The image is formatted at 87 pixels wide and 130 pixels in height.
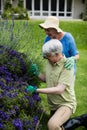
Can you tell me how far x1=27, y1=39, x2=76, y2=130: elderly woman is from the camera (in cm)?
437

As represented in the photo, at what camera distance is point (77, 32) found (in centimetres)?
1912

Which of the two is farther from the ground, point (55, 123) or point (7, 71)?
point (7, 71)

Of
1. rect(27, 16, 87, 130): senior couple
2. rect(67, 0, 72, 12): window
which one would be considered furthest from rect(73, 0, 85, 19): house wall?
rect(27, 16, 87, 130): senior couple

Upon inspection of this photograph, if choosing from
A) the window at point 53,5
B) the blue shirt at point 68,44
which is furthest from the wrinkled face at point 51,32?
the window at point 53,5

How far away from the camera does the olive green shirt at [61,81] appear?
4.56 metres

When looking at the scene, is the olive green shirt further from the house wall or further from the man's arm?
the house wall

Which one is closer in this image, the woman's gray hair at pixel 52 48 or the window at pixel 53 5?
the woman's gray hair at pixel 52 48

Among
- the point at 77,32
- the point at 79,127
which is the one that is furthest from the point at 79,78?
the point at 77,32

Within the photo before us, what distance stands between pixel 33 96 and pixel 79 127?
4.38 ft

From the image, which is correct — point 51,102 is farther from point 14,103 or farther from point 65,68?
point 14,103

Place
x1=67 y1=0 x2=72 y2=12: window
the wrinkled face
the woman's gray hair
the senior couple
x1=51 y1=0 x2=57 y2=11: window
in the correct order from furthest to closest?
x1=67 y1=0 x2=72 y2=12: window, x1=51 y1=0 x2=57 y2=11: window, the wrinkled face, the senior couple, the woman's gray hair

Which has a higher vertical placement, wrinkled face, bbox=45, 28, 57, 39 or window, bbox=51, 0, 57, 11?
wrinkled face, bbox=45, 28, 57, 39

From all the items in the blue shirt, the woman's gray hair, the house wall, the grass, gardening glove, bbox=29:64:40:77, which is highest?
the woman's gray hair

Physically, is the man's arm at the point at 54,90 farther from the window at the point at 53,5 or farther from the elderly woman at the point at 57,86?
the window at the point at 53,5
